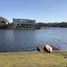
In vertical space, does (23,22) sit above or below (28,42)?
above

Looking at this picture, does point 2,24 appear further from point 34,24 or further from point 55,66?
point 55,66

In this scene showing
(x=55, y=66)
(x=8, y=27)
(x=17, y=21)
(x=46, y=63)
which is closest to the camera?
(x=55, y=66)

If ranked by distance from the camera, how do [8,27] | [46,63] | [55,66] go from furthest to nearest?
[8,27] < [46,63] < [55,66]

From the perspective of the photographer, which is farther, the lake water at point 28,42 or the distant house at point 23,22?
the distant house at point 23,22

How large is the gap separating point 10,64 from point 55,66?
1.68m

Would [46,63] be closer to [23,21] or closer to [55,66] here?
[55,66]

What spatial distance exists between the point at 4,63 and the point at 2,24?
143220mm

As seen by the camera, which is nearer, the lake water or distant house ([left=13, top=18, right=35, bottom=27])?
the lake water

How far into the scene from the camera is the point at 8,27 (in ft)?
484

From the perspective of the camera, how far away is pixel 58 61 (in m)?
7.96

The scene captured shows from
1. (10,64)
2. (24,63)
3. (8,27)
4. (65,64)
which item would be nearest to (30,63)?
(24,63)

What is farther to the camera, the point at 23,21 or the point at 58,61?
the point at 23,21

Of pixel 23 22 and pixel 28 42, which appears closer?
pixel 28 42

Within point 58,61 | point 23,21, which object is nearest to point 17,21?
point 23,21
